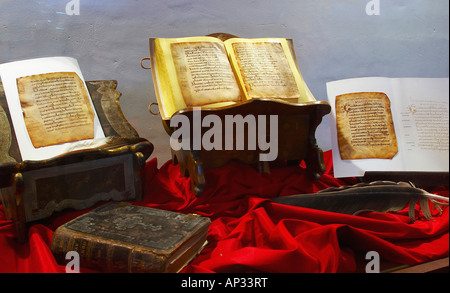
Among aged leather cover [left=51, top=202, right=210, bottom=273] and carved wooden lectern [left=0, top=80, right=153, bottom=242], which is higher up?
carved wooden lectern [left=0, top=80, right=153, bottom=242]

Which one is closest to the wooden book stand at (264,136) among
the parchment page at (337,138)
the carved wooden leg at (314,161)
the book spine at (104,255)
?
the carved wooden leg at (314,161)

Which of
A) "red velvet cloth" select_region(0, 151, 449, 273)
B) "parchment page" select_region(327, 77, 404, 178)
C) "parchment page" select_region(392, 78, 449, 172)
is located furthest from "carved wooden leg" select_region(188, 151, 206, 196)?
"parchment page" select_region(392, 78, 449, 172)

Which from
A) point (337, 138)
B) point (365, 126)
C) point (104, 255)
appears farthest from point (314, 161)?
point (104, 255)

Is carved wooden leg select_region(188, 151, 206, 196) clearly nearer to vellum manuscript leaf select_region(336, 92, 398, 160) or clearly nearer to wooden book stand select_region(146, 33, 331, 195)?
wooden book stand select_region(146, 33, 331, 195)

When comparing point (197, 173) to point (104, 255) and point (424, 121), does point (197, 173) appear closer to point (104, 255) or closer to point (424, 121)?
point (104, 255)

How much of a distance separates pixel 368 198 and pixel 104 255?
3.92 feet

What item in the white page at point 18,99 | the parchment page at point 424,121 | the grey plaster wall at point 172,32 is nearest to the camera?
the parchment page at point 424,121

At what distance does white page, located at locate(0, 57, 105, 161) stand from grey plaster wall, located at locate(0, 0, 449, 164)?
1.39 feet

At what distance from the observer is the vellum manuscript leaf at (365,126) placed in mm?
1996

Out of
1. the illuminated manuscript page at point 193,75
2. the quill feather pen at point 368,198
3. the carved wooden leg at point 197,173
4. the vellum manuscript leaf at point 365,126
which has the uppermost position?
the illuminated manuscript page at point 193,75

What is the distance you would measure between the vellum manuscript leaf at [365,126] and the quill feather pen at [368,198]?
207 mm

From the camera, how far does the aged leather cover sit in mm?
1454

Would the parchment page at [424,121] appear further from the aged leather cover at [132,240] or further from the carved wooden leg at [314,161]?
the aged leather cover at [132,240]
